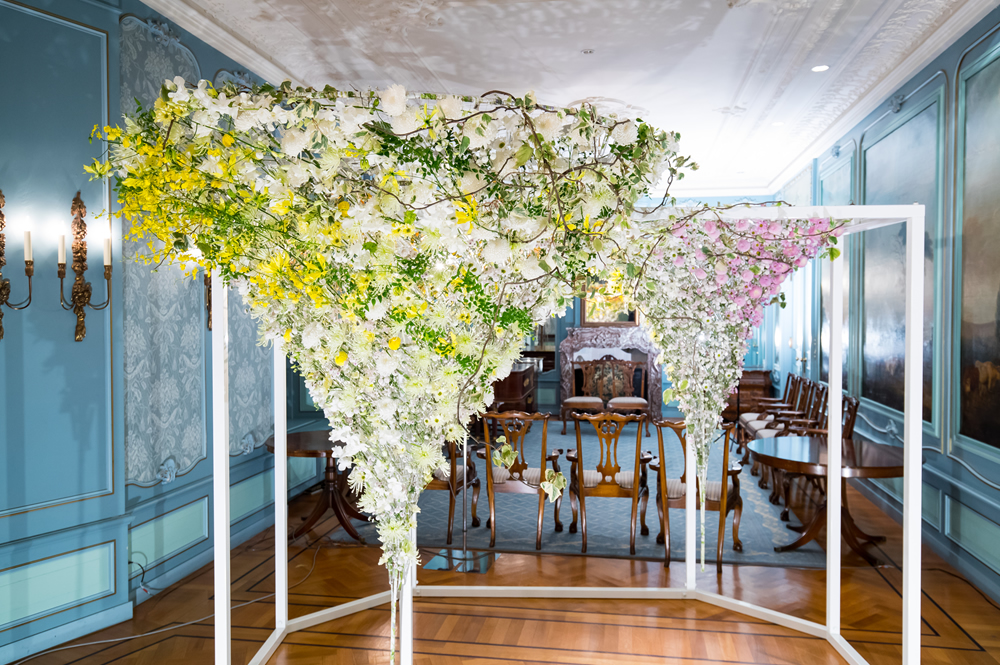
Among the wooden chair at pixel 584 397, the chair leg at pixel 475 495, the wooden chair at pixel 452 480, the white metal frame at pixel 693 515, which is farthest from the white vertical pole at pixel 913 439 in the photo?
the wooden chair at pixel 584 397

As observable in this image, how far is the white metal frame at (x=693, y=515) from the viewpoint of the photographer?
241 centimetres

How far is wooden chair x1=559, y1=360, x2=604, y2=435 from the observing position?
28.2 ft

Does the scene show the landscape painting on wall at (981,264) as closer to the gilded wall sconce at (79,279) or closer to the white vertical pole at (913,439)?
the white vertical pole at (913,439)

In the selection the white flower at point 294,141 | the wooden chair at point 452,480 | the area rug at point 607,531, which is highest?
the white flower at point 294,141

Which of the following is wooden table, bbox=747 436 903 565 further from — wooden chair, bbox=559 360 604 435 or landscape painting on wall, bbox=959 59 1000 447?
wooden chair, bbox=559 360 604 435

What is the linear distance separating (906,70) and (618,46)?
7.28 feet

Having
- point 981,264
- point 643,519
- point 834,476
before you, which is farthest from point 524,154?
point 643,519

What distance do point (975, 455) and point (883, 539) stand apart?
0.99 metres

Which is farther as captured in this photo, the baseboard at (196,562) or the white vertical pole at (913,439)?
the baseboard at (196,562)

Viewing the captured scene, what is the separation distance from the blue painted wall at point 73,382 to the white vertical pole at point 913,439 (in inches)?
149

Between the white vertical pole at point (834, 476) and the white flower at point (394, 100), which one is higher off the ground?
the white flower at point (394, 100)

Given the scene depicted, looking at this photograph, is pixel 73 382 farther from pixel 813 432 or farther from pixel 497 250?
pixel 813 432

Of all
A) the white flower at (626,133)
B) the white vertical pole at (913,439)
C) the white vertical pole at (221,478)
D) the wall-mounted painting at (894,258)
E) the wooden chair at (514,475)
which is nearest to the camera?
the white flower at (626,133)

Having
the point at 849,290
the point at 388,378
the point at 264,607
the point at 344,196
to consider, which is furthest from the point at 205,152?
the point at 849,290
